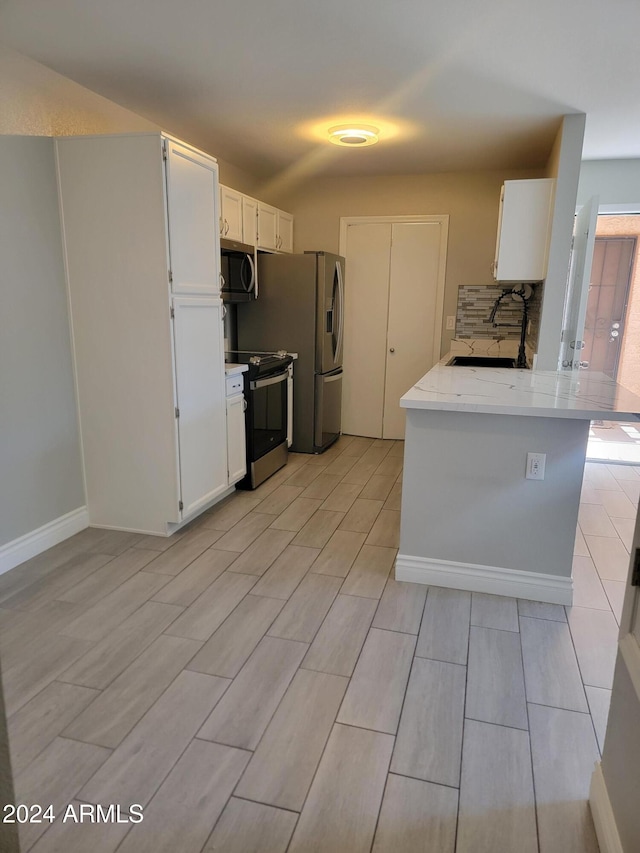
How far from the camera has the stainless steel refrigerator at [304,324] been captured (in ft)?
14.9

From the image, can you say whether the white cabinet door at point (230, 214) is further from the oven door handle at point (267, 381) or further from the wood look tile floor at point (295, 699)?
the wood look tile floor at point (295, 699)

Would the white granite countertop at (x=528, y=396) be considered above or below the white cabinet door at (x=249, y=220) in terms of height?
below

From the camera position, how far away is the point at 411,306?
5.16 meters

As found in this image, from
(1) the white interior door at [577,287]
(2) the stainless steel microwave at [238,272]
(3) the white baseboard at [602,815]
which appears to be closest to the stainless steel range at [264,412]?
(2) the stainless steel microwave at [238,272]

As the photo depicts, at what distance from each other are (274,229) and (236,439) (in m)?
2.21

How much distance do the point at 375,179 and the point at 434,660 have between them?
4.36 m

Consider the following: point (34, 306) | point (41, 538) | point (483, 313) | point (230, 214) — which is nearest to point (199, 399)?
point (34, 306)

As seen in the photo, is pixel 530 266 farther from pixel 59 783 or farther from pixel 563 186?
pixel 59 783

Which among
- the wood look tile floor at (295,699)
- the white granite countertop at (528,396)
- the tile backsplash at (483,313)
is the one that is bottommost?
the wood look tile floor at (295,699)

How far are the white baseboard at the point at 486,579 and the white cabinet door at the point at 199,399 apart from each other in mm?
1261

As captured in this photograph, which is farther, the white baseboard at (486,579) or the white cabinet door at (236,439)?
the white cabinet door at (236,439)

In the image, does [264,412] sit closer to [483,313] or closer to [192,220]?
[192,220]

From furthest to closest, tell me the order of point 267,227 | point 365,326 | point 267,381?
1. point 365,326
2. point 267,227
3. point 267,381

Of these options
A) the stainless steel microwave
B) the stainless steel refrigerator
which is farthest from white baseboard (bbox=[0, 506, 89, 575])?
the stainless steel refrigerator
